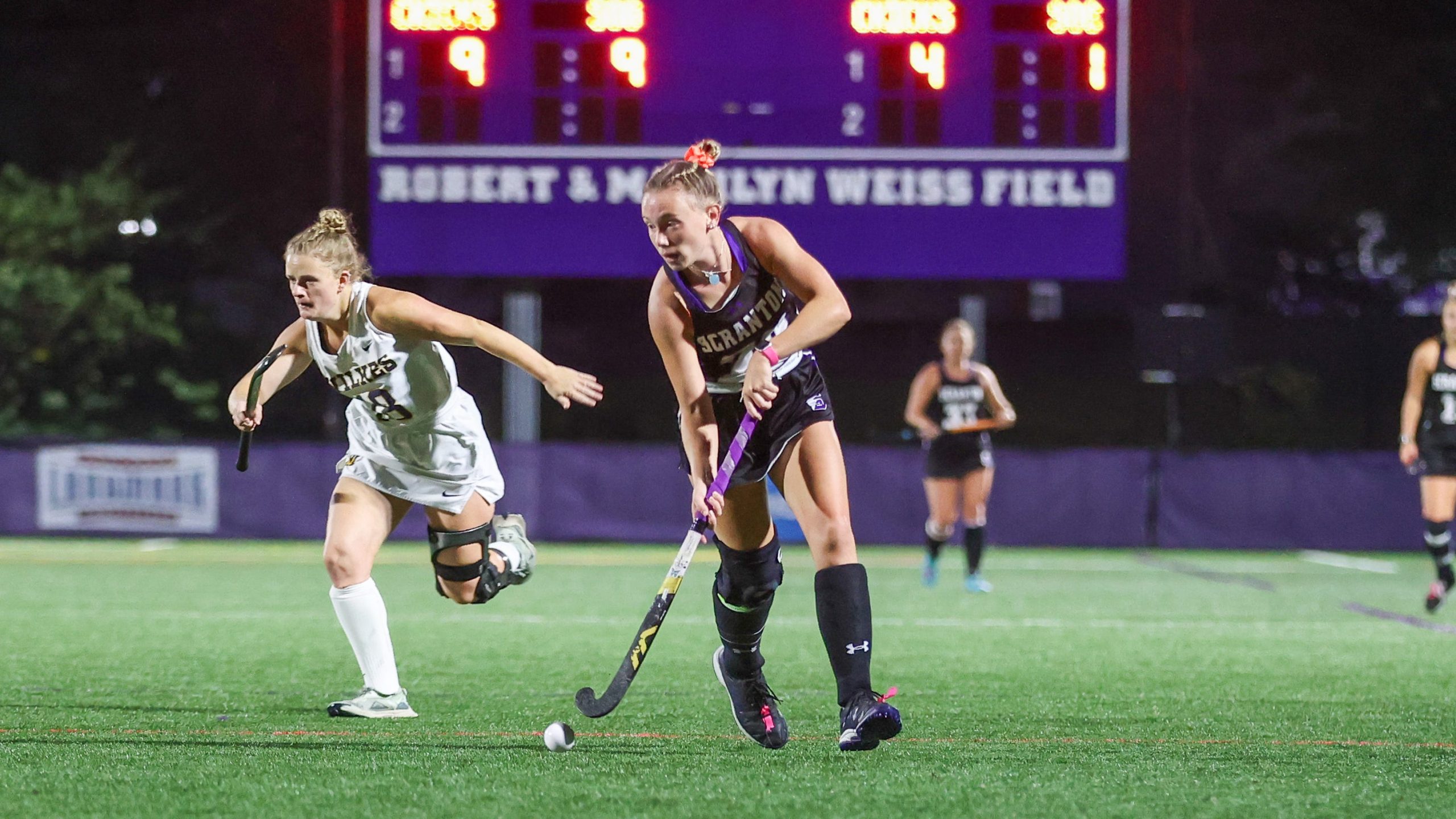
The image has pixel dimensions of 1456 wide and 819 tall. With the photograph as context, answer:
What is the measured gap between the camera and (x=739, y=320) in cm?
459

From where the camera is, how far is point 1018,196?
14117mm

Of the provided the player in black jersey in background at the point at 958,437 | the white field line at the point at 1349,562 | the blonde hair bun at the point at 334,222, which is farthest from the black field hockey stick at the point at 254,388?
the white field line at the point at 1349,562

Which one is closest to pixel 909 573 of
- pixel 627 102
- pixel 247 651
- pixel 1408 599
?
pixel 1408 599

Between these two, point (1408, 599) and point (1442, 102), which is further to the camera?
point (1442, 102)

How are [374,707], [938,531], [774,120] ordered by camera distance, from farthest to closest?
[774,120], [938,531], [374,707]

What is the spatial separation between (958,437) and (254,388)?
6.58 m

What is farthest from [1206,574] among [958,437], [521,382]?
[521,382]

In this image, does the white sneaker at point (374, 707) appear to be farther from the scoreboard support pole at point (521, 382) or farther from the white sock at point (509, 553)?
the scoreboard support pole at point (521, 382)

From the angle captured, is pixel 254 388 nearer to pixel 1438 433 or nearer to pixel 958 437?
pixel 958 437

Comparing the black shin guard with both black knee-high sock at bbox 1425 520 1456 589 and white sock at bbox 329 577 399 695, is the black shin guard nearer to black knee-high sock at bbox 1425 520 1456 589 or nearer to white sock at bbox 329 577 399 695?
white sock at bbox 329 577 399 695

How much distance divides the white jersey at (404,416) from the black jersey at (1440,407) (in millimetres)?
6198

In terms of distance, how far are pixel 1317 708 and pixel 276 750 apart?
3349 millimetres

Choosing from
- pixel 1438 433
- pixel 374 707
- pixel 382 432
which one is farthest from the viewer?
pixel 1438 433

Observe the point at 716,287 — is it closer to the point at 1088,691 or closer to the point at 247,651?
the point at 1088,691
